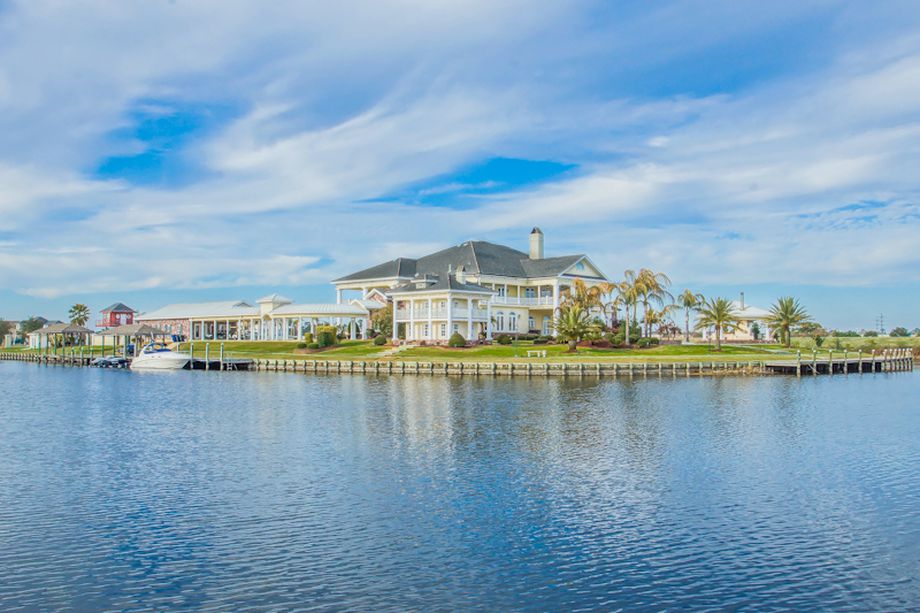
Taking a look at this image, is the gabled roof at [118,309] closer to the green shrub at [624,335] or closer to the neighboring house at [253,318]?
the neighboring house at [253,318]

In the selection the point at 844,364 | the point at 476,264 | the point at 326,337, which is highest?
the point at 476,264

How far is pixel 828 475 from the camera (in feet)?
80.4

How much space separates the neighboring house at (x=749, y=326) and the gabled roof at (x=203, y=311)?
61.6 m

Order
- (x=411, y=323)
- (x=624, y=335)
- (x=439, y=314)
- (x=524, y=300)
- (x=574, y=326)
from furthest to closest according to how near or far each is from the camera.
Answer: (x=524, y=300) → (x=624, y=335) → (x=411, y=323) → (x=439, y=314) → (x=574, y=326)

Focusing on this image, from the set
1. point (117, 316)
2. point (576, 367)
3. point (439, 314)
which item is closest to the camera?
point (576, 367)

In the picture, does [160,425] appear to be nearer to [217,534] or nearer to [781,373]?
[217,534]

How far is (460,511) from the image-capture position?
2008cm

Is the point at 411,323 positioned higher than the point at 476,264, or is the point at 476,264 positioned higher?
the point at 476,264

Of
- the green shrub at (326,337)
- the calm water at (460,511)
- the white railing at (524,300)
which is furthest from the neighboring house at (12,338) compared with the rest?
the calm water at (460,511)

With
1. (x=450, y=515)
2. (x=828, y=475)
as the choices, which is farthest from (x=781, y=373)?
(x=450, y=515)

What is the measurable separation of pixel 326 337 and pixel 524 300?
2364cm

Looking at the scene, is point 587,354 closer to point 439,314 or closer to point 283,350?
point 439,314

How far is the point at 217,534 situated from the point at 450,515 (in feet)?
17.7

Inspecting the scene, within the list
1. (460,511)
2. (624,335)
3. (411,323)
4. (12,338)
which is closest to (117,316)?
(12,338)
